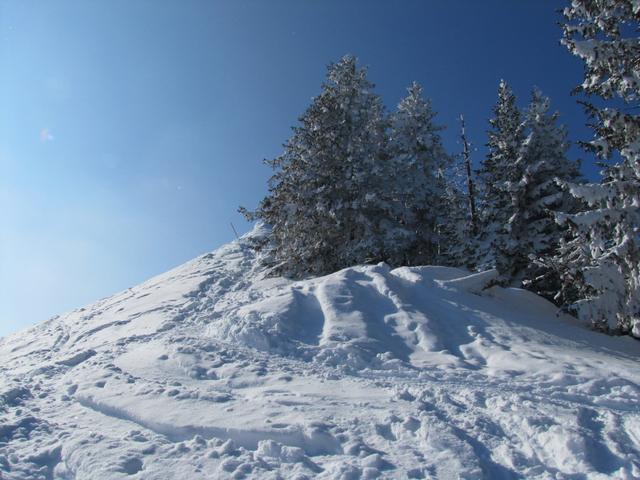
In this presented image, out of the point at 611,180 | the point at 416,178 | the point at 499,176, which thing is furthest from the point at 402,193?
the point at 611,180

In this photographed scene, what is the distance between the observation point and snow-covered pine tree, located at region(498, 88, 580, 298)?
17.5m

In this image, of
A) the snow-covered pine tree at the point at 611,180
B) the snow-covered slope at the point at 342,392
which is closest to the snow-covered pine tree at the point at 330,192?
the snow-covered slope at the point at 342,392

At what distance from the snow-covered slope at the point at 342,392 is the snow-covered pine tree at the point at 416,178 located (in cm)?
500

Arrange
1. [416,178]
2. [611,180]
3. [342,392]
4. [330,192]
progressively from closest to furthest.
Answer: [342,392] → [611,180] → [330,192] → [416,178]

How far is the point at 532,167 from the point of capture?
58.8ft

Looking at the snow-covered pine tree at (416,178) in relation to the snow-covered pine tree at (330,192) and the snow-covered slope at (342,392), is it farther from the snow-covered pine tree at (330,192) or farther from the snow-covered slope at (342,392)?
the snow-covered slope at (342,392)

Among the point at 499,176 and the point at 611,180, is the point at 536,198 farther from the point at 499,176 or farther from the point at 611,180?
the point at 611,180

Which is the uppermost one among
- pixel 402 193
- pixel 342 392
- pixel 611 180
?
pixel 402 193

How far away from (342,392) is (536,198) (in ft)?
49.1

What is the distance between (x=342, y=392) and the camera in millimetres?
6895

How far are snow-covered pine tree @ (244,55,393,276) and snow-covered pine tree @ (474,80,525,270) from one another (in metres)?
4.47

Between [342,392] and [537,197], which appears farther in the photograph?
[537,197]

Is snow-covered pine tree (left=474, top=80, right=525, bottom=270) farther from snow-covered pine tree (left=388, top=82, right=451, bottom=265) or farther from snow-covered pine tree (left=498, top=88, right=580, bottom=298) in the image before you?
Answer: snow-covered pine tree (left=388, top=82, right=451, bottom=265)

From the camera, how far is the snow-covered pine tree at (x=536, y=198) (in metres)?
17.5
